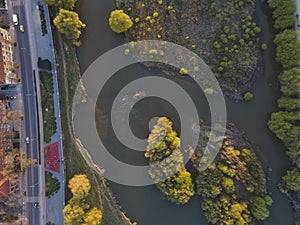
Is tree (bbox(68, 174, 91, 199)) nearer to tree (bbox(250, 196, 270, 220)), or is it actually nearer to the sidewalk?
the sidewalk

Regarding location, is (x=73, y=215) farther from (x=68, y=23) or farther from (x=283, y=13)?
(x=283, y=13)

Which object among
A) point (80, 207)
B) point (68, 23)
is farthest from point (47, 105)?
point (80, 207)

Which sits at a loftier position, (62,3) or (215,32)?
(62,3)

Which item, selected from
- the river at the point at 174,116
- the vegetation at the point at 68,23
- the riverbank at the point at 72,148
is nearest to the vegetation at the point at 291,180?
the river at the point at 174,116

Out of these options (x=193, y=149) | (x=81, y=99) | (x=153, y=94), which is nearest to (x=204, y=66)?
(x=153, y=94)

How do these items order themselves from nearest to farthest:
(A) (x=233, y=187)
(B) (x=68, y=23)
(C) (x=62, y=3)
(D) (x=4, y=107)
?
1. (A) (x=233, y=187)
2. (B) (x=68, y=23)
3. (C) (x=62, y=3)
4. (D) (x=4, y=107)

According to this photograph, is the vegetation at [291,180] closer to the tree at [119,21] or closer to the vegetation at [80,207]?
the vegetation at [80,207]
